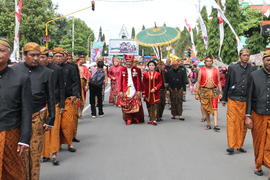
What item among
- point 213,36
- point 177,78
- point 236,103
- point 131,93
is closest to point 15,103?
point 236,103

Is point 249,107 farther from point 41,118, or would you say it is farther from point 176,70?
point 176,70

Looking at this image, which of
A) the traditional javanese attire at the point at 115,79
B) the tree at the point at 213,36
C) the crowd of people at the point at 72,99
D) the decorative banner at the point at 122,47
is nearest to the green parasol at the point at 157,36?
the crowd of people at the point at 72,99

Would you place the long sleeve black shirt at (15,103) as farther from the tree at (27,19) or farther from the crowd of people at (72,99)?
the tree at (27,19)

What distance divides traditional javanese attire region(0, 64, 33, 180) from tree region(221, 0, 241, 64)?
41.0 meters

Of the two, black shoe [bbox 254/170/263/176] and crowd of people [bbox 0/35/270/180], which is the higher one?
crowd of people [bbox 0/35/270/180]

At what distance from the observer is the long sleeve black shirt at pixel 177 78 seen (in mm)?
12383

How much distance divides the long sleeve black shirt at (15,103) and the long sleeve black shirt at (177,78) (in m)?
8.89

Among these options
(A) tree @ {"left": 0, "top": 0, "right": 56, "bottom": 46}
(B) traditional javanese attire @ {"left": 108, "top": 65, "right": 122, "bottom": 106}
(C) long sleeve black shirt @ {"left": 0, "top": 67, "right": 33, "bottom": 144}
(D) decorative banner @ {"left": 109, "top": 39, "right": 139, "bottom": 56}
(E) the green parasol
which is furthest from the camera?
(A) tree @ {"left": 0, "top": 0, "right": 56, "bottom": 46}

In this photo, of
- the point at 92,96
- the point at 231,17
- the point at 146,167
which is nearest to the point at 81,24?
the point at 231,17

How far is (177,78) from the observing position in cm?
1241

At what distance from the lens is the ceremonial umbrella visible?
42.3 feet

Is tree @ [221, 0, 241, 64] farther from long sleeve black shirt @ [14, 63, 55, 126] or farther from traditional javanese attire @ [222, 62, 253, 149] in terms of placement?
long sleeve black shirt @ [14, 63, 55, 126]

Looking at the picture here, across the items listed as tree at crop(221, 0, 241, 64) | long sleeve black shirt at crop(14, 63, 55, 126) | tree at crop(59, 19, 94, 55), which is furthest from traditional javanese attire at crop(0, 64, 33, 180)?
tree at crop(59, 19, 94, 55)

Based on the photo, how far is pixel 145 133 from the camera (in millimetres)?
9602
